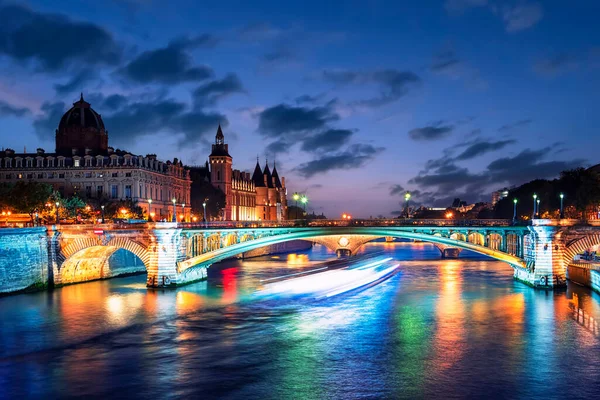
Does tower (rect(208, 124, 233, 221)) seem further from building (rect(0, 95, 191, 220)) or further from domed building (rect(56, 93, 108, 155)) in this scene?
building (rect(0, 95, 191, 220))

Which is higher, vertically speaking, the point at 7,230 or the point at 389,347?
the point at 7,230

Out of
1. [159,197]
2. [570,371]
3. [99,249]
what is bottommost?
[570,371]

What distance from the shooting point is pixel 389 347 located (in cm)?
3559

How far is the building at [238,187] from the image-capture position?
143 metres

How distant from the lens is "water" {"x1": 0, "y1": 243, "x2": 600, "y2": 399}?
2872 centimetres

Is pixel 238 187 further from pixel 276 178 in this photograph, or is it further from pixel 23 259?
pixel 23 259

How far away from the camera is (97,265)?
64875 millimetres

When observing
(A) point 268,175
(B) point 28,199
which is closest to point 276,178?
(A) point 268,175

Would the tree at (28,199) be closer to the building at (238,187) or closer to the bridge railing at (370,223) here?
the bridge railing at (370,223)

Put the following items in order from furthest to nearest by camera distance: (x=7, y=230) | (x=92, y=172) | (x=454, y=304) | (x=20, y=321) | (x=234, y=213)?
(x=234, y=213), (x=92, y=172), (x=7, y=230), (x=454, y=304), (x=20, y=321)

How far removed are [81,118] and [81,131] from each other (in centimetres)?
228

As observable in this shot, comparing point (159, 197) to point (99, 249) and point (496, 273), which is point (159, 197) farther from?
point (496, 273)

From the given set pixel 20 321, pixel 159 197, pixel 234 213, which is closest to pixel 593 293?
pixel 20 321

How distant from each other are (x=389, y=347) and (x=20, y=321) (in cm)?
2219
